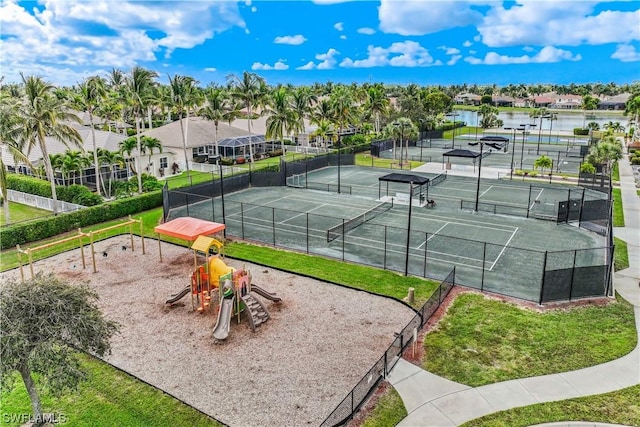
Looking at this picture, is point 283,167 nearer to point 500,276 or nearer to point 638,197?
point 500,276

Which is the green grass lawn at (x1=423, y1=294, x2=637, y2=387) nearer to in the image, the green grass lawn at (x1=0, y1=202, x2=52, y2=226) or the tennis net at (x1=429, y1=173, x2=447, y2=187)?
the tennis net at (x1=429, y1=173, x2=447, y2=187)

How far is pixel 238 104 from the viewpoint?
172 feet

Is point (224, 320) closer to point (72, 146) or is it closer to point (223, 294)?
point (223, 294)

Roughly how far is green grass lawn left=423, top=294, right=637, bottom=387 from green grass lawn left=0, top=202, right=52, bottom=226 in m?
26.4

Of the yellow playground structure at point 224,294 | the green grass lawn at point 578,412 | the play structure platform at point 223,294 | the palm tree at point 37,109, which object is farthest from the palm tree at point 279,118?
the green grass lawn at point 578,412

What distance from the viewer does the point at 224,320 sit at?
15.0 meters

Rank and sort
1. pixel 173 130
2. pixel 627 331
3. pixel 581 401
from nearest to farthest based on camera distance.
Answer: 1. pixel 581 401
2. pixel 627 331
3. pixel 173 130

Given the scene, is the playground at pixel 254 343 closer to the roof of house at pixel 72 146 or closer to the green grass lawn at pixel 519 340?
the green grass lawn at pixel 519 340

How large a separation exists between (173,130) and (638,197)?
43.9 meters

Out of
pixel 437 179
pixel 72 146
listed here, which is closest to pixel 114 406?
pixel 72 146

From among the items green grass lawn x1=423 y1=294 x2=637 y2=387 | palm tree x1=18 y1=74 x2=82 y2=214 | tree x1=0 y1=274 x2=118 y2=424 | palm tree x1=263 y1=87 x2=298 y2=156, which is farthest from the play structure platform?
palm tree x1=263 y1=87 x2=298 y2=156

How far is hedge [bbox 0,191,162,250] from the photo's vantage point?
77.8 ft

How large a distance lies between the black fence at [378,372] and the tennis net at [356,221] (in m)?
8.84

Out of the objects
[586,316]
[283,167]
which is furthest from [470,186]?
[586,316]
